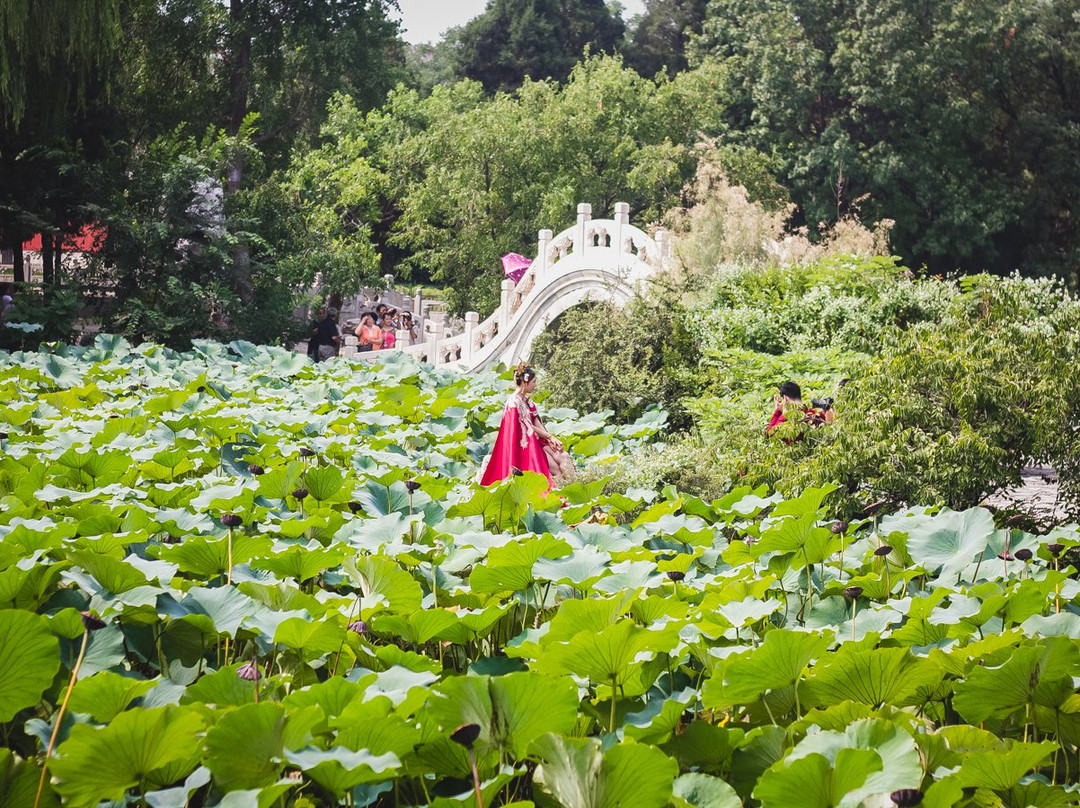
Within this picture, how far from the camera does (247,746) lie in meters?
2.11

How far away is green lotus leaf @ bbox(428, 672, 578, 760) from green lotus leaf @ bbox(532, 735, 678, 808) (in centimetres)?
9

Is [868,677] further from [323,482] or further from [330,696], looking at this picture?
[323,482]

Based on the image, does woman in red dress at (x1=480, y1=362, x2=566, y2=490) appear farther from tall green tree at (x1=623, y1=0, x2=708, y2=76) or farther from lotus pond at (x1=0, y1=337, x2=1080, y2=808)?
tall green tree at (x1=623, y1=0, x2=708, y2=76)

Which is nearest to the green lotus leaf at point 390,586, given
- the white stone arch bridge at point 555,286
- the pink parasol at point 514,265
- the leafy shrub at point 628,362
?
the leafy shrub at point 628,362

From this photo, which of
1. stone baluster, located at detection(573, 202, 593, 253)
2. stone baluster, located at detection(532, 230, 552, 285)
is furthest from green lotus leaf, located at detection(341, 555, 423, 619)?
stone baluster, located at detection(532, 230, 552, 285)

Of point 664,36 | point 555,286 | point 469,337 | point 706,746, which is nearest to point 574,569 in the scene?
point 706,746

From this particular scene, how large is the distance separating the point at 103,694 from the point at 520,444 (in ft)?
17.5

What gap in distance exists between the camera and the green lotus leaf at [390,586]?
3172 mm

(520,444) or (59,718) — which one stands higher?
(59,718)

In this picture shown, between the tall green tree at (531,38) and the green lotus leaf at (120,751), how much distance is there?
41.5 meters

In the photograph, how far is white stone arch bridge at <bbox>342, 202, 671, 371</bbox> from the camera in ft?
64.8

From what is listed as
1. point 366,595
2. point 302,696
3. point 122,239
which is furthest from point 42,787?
point 122,239

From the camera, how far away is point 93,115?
712 inches

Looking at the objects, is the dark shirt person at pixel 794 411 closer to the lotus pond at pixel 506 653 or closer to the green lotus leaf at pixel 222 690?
the lotus pond at pixel 506 653
